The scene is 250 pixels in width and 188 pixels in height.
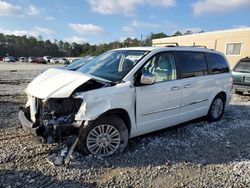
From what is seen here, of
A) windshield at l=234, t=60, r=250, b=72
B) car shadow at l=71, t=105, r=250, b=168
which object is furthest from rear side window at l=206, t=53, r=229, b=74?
windshield at l=234, t=60, r=250, b=72

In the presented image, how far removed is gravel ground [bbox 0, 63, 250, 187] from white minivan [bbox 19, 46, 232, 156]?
331 millimetres

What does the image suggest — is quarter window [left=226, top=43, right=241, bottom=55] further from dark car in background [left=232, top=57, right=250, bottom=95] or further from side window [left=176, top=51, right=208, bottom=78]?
side window [left=176, top=51, right=208, bottom=78]

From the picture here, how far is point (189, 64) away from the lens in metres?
6.06

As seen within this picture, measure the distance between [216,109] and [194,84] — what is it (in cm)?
147

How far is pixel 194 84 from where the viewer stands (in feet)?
19.9

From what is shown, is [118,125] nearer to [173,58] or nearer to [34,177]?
[34,177]

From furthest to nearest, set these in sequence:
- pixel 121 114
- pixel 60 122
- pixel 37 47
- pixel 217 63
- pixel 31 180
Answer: pixel 37 47 < pixel 217 63 < pixel 121 114 < pixel 60 122 < pixel 31 180

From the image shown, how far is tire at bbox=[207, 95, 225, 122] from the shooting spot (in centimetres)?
700

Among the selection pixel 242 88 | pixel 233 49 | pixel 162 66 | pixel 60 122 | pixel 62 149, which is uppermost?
pixel 233 49

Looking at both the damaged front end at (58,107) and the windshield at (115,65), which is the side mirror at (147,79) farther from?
the damaged front end at (58,107)

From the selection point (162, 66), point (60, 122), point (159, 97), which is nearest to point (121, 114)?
point (159, 97)

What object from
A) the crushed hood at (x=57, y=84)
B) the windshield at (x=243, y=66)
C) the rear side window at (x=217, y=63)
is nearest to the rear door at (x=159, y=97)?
the crushed hood at (x=57, y=84)

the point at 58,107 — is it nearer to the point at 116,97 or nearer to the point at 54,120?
the point at 54,120

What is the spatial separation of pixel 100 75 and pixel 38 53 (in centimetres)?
11220
